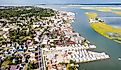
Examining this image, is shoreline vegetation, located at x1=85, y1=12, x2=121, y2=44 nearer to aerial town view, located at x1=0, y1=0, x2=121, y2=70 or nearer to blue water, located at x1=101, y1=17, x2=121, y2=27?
aerial town view, located at x1=0, y1=0, x2=121, y2=70

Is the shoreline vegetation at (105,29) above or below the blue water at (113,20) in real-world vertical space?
above

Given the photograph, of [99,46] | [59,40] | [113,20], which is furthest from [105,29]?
[59,40]

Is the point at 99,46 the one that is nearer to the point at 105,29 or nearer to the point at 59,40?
the point at 59,40

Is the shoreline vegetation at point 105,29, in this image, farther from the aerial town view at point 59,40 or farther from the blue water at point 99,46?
the blue water at point 99,46

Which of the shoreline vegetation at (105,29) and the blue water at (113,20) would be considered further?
the blue water at (113,20)

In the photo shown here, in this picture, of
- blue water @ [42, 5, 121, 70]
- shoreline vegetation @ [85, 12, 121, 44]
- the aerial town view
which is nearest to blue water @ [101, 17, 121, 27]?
the aerial town view

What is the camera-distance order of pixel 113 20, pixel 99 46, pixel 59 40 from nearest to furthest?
pixel 99 46, pixel 59 40, pixel 113 20

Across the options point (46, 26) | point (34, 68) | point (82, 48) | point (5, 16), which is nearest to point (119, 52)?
point (82, 48)

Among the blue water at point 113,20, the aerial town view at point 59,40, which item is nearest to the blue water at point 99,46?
the aerial town view at point 59,40

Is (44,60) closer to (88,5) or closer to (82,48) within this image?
(82,48)
